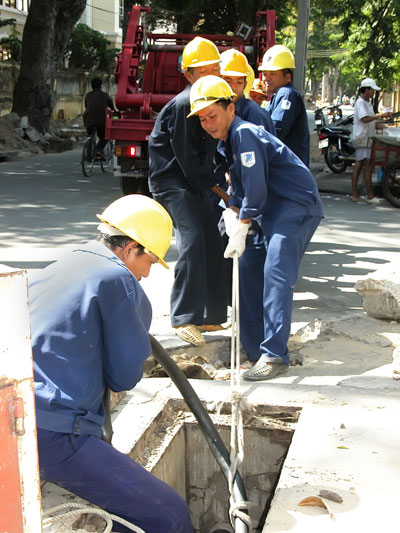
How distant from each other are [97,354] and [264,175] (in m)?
2.04

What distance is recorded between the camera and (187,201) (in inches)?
210

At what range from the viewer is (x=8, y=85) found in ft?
84.8

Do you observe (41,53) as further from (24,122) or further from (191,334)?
(191,334)

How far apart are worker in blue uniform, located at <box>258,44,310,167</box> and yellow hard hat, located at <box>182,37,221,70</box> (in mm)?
932

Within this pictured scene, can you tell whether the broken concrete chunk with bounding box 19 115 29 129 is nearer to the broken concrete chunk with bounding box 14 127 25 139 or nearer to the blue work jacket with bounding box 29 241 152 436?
the broken concrete chunk with bounding box 14 127 25 139

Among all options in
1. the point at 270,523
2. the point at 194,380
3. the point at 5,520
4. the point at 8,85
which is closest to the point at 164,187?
the point at 194,380

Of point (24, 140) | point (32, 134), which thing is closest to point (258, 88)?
point (24, 140)

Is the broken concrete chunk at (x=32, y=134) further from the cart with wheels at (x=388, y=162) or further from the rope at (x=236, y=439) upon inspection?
the rope at (x=236, y=439)

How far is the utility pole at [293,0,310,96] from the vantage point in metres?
10.9

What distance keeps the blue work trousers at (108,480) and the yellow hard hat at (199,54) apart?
3.12 metres

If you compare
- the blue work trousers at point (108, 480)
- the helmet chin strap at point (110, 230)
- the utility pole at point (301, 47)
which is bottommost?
the blue work trousers at point (108, 480)

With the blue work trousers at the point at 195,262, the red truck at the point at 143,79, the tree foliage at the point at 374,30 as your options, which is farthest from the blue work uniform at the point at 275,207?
the tree foliage at the point at 374,30

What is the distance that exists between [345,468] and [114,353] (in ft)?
4.02

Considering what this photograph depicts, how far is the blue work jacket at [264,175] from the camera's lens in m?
4.49
